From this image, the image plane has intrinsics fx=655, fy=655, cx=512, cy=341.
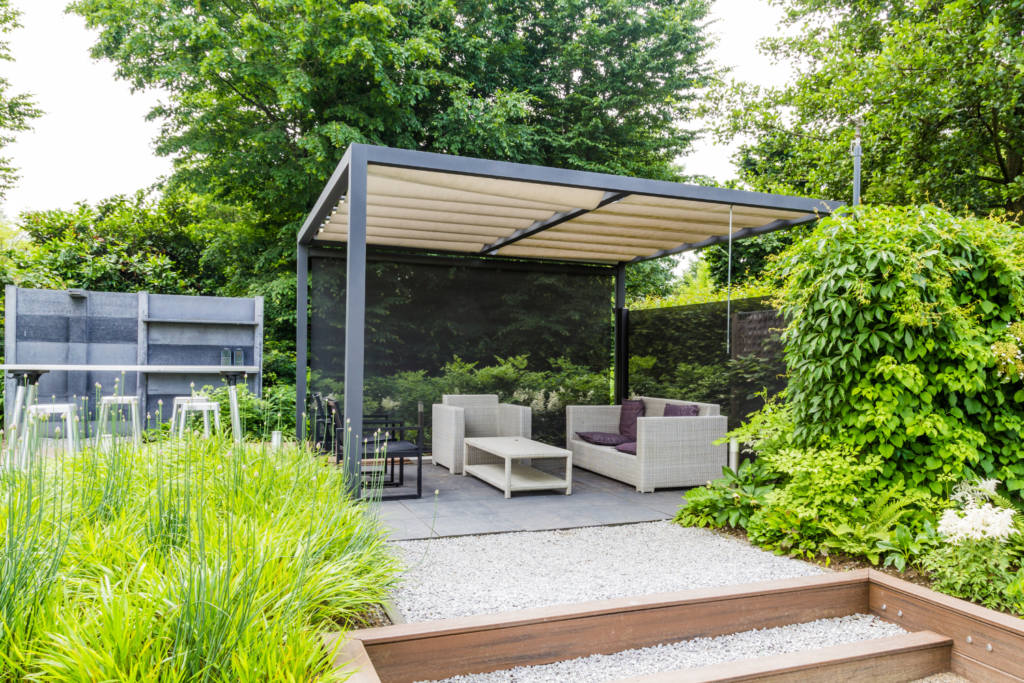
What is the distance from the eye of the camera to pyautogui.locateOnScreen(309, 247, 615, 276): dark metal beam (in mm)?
7453

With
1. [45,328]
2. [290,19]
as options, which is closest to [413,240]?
[45,328]

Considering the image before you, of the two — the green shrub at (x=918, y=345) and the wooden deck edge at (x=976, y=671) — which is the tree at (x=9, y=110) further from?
the wooden deck edge at (x=976, y=671)

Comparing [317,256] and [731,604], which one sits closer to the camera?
[731,604]

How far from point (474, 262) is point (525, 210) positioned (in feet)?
7.86

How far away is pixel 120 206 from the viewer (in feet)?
37.3

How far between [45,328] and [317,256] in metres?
3.00

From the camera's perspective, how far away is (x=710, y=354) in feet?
23.1

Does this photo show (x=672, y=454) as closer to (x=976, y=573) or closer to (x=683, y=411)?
(x=683, y=411)

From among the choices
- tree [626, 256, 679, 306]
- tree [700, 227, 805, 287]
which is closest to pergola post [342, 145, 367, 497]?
tree [626, 256, 679, 306]

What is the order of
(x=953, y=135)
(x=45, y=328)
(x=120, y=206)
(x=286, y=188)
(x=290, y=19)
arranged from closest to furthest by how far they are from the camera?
(x=45, y=328) → (x=953, y=135) → (x=290, y=19) → (x=286, y=188) → (x=120, y=206)

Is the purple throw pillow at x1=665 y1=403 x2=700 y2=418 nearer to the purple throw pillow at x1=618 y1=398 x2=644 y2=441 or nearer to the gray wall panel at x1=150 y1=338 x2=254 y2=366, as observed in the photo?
the purple throw pillow at x1=618 y1=398 x2=644 y2=441

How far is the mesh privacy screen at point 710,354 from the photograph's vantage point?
6242 mm

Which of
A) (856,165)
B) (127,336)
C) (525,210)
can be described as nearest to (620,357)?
(525,210)

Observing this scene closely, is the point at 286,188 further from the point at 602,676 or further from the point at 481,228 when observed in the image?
the point at 602,676
